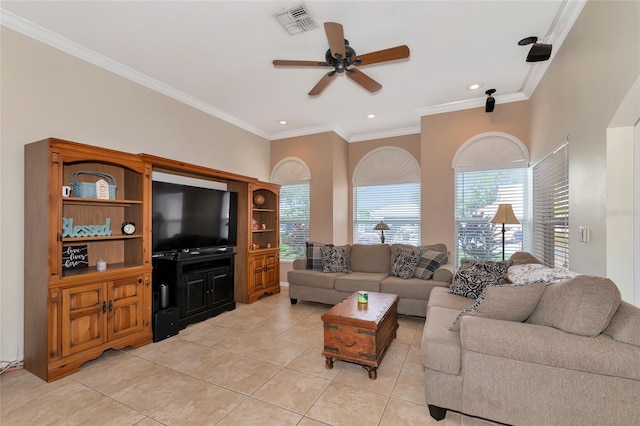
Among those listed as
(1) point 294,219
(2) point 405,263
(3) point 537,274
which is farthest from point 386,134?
(3) point 537,274

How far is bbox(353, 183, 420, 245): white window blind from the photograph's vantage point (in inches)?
215

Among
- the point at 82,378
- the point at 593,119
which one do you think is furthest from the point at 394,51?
the point at 82,378

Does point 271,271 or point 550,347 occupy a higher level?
point 550,347

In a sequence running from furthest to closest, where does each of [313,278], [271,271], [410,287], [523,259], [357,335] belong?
1. [271,271]
2. [313,278]
3. [410,287]
4. [523,259]
5. [357,335]

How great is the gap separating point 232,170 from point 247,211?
876 mm

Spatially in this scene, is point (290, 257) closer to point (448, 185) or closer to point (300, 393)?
point (448, 185)

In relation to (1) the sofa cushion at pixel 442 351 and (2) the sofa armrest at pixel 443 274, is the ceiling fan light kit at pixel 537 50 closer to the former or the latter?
(2) the sofa armrest at pixel 443 274

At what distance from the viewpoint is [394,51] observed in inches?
96.3

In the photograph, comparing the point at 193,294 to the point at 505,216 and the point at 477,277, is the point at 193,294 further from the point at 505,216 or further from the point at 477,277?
the point at 505,216

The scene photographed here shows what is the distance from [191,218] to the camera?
152 inches

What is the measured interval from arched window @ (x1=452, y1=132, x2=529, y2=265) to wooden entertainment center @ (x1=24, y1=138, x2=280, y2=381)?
3774 mm

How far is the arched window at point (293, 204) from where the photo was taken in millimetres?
5691

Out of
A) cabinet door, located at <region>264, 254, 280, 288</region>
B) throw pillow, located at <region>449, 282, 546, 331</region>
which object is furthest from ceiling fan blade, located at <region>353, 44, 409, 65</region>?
cabinet door, located at <region>264, 254, 280, 288</region>

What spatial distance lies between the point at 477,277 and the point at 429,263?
0.84m
